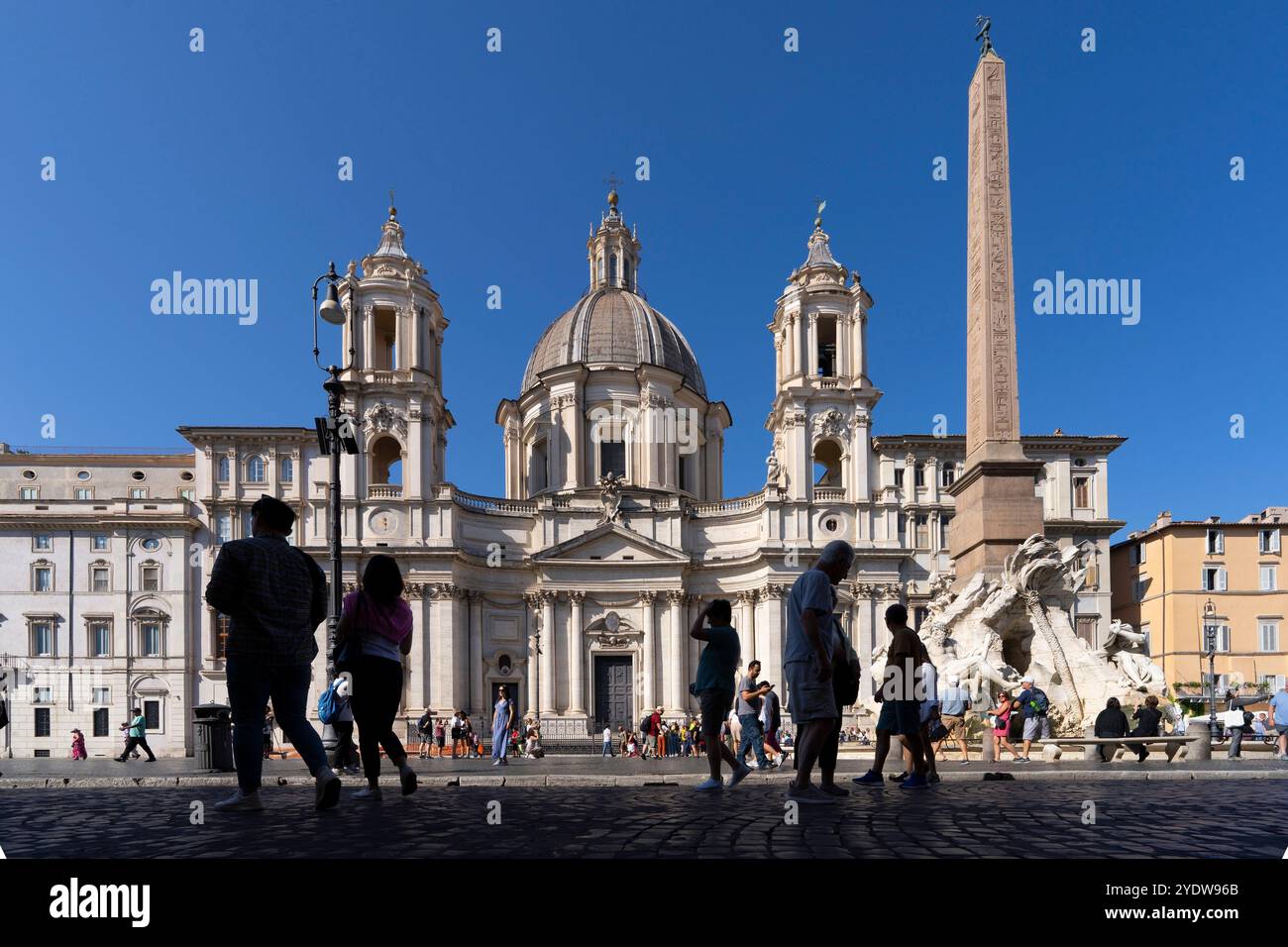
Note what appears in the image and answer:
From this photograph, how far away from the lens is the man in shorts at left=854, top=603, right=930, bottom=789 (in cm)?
1006

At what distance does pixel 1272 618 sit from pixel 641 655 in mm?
32439

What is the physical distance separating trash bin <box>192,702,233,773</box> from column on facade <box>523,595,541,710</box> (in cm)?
3791

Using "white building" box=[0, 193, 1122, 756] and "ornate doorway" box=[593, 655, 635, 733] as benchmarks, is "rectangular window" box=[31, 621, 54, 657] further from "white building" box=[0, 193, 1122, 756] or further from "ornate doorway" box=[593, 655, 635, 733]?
"ornate doorway" box=[593, 655, 635, 733]

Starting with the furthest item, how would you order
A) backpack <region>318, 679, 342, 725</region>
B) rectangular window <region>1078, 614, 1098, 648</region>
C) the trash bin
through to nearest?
rectangular window <region>1078, 614, 1098, 648</region> → the trash bin → backpack <region>318, 679, 342, 725</region>

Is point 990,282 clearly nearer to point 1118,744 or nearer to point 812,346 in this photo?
point 1118,744

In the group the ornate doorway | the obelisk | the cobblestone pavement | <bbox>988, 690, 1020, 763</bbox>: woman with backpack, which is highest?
the obelisk

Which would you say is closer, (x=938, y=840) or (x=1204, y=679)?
(x=938, y=840)

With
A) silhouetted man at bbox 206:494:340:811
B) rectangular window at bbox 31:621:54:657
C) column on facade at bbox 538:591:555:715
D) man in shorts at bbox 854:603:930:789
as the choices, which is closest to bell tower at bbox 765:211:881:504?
column on facade at bbox 538:591:555:715

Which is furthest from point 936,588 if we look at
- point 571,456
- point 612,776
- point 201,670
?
point 201,670

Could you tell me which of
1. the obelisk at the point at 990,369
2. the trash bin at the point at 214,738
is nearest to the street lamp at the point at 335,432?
the trash bin at the point at 214,738

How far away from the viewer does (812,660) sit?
8.35 m

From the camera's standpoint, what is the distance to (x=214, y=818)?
708cm

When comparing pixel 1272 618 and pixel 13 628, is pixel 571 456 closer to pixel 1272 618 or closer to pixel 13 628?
pixel 13 628

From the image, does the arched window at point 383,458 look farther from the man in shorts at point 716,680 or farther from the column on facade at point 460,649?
the man in shorts at point 716,680
